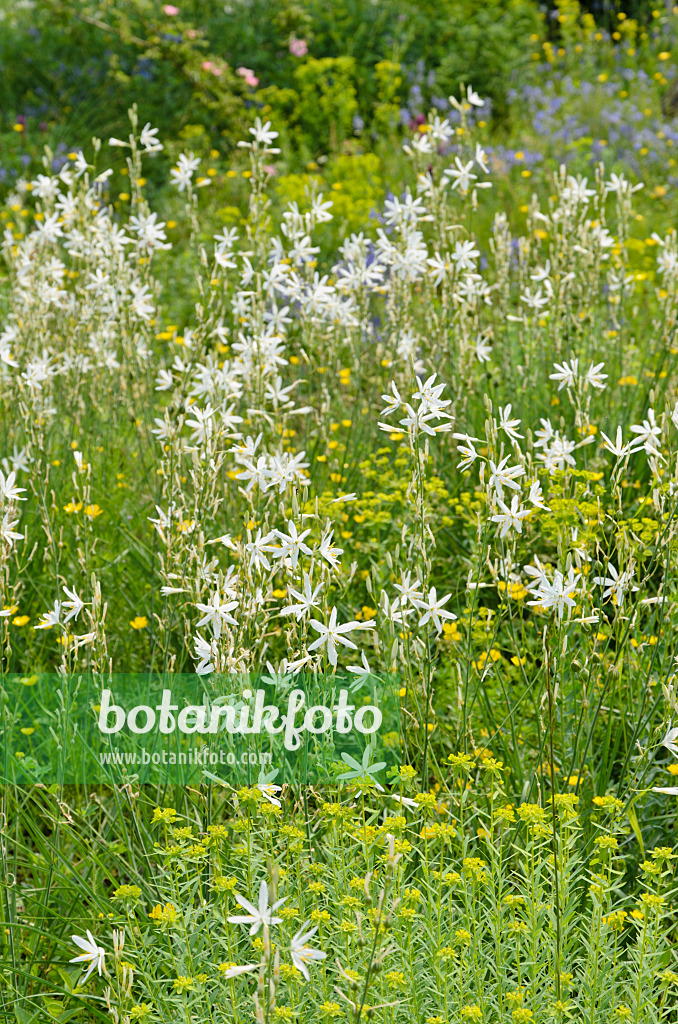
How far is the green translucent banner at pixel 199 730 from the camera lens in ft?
7.56

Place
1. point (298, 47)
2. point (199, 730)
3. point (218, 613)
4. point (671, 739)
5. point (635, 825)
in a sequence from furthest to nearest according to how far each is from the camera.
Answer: point (298, 47) → point (199, 730) → point (635, 825) → point (218, 613) → point (671, 739)

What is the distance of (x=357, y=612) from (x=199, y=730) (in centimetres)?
83

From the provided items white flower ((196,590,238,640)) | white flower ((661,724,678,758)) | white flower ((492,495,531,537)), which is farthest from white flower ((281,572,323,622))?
white flower ((661,724,678,758))

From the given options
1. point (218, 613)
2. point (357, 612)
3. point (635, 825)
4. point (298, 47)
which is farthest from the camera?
point (298, 47)

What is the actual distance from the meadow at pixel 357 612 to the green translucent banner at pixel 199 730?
0.03 metres

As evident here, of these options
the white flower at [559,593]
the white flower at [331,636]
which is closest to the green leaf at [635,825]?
the white flower at [559,593]

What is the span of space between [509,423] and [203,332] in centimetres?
114

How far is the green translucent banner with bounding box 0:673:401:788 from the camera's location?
2.30 meters

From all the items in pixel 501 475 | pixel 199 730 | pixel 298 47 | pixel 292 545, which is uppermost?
pixel 298 47

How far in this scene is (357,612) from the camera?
3289 mm

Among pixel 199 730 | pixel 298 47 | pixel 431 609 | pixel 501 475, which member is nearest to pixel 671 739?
pixel 431 609

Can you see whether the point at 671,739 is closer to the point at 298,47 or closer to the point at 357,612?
the point at 357,612

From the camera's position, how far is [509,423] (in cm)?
251

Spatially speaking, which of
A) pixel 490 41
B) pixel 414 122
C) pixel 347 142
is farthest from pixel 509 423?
pixel 490 41
